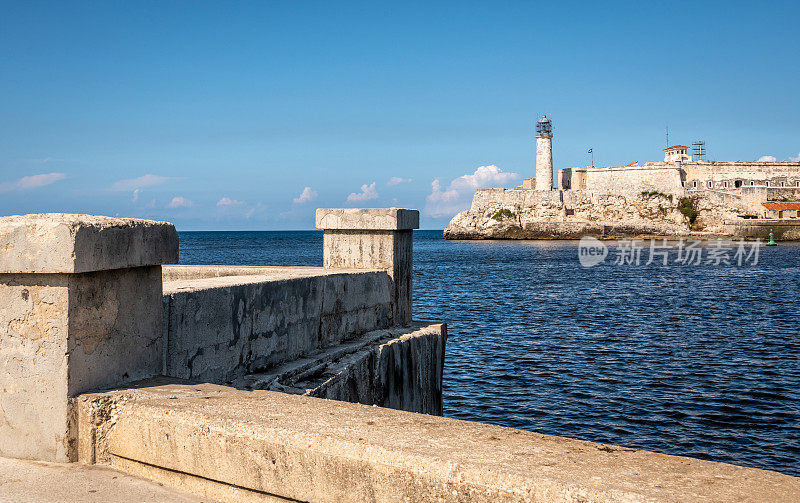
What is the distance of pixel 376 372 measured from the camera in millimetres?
5770

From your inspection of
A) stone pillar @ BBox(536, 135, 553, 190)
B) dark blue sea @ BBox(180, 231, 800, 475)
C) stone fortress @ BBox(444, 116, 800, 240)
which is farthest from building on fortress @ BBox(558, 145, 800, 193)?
dark blue sea @ BBox(180, 231, 800, 475)

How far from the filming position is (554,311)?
79.7ft

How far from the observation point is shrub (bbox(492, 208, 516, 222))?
86438 millimetres

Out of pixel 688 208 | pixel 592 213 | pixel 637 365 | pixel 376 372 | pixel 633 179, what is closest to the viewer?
pixel 376 372

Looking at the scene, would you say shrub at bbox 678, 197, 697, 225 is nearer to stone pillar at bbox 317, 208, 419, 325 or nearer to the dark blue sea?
the dark blue sea

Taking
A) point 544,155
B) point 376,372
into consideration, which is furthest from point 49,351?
point 544,155

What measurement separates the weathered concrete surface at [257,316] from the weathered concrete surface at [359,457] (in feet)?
3.49

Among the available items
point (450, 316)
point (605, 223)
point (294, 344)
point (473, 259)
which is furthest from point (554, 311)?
point (605, 223)

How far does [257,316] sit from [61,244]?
7.23ft

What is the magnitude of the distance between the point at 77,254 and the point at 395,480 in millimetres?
1445

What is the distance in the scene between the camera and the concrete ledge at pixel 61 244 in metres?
Answer: 2.43

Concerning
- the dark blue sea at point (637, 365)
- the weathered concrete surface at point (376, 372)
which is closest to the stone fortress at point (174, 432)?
the weathered concrete surface at point (376, 372)

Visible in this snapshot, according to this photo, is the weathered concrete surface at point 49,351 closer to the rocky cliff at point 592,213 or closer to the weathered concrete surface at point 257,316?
the weathered concrete surface at point 257,316

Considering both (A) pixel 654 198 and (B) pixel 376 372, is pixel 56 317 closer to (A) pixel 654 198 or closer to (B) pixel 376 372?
(B) pixel 376 372
